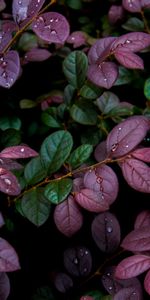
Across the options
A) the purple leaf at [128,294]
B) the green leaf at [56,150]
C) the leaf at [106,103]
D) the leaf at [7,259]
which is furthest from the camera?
the leaf at [106,103]

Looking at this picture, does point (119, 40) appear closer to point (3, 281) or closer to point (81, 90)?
point (81, 90)

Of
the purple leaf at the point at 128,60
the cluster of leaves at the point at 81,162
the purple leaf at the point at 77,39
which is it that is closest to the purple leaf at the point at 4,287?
the cluster of leaves at the point at 81,162

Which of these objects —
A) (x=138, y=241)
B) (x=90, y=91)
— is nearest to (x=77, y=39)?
(x=90, y=91)

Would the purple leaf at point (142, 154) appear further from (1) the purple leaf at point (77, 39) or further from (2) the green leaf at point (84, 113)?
(1) the purple leaf at point (77, 39)

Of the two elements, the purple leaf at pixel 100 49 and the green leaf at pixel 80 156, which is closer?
the green leaf at pixel 80 156

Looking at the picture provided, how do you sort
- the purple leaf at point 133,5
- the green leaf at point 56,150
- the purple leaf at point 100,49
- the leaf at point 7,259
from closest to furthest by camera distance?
the leaf at point 7,259 < the green leaf at point 56,150 < the purple leaf at point 100,49 < the purple leaf at point 133,5

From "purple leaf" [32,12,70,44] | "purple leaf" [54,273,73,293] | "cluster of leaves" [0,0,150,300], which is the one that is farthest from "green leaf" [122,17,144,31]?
"purple leaf" [54,273,73,293]
